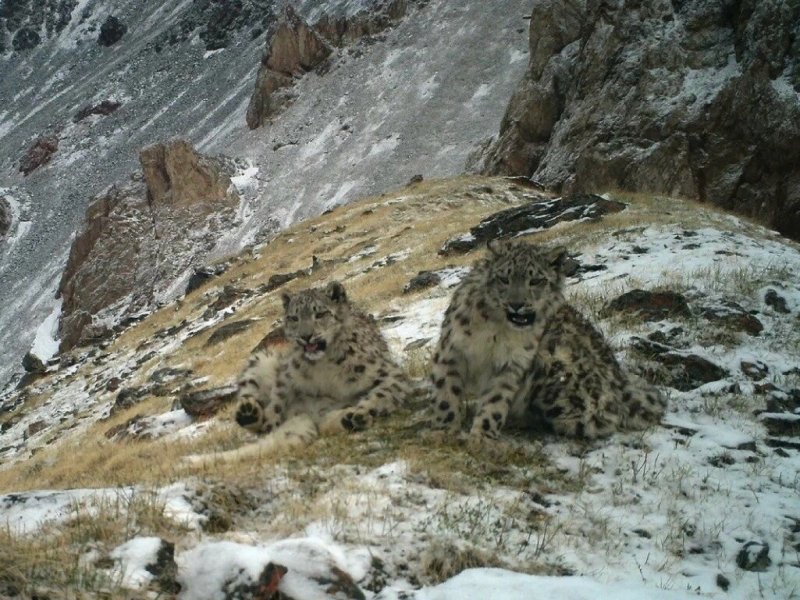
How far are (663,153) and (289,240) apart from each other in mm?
21578

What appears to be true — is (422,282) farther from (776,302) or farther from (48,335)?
(48,335)

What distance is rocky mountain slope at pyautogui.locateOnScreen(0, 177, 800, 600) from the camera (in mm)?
5094

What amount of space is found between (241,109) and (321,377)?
99.0 meters

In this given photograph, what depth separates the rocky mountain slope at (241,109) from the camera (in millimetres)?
76062

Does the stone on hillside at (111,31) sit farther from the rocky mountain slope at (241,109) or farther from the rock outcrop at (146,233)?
the rock outcrop at (146,233)

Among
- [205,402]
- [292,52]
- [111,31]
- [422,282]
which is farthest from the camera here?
[111,31]

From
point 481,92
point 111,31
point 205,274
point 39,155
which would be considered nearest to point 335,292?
point 205,274

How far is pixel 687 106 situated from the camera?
112ft

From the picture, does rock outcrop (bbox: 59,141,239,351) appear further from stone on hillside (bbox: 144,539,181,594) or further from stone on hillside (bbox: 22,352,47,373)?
stone on hillside (bbox: 144,539,181,594)

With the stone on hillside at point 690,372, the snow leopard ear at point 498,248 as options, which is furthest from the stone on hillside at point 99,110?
the stone on hillside at point 690,372

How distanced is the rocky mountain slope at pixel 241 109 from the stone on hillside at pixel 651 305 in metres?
57.9

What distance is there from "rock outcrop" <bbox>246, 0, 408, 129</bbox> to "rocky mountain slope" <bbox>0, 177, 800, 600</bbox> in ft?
294

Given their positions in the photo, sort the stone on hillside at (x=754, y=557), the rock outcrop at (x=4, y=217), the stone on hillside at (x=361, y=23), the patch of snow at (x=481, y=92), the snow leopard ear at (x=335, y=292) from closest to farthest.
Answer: the stone on hillside at (x=754, y=557), the snow leopard ear at (x=335, y=292), the patch of snow at (x=481, y=92), the rock outcrop at (x=4, y=217), the stone on hillside at (x=361, y=23)

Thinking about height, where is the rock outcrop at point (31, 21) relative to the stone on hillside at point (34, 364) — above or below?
above
